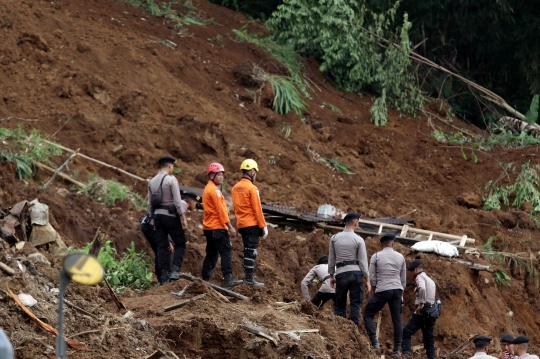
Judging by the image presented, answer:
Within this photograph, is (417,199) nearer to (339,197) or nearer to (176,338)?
(339,197)

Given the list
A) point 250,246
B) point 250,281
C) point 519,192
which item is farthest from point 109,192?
point 519,192

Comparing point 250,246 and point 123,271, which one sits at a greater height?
point 250,246

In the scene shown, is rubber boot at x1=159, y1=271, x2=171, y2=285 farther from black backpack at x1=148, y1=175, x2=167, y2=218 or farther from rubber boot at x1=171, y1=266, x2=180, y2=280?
black backpack at x1=148, y1=175, x2=167, y2=218

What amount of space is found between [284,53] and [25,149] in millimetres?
10184

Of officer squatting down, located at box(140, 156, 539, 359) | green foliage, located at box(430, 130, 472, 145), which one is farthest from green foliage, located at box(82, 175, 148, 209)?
green foliage, located at box(430, 130, 472, 145)

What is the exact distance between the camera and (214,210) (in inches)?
500

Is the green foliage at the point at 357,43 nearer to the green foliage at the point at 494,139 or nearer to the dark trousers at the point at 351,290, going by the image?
the green foliage at the point at 494,139

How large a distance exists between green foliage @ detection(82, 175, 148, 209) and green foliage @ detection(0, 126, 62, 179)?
0.91 metres

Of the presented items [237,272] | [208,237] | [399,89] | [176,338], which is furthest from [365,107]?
[176,338]

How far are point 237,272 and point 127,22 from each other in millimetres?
11059

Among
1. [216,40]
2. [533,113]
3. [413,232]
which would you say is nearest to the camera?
[413,232]

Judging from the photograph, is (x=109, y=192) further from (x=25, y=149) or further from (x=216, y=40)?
(x=216, y=40)

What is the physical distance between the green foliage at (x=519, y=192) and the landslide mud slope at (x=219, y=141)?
610 mm

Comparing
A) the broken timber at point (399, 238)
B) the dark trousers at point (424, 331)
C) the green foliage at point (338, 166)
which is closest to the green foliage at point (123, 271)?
the dark trousers at point (424, 331)
